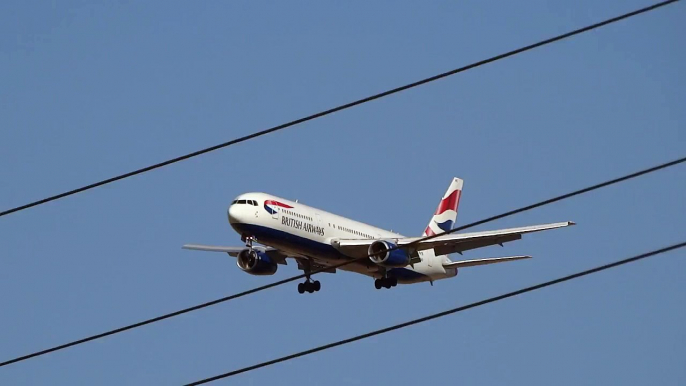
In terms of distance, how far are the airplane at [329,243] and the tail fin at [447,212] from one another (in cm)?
988

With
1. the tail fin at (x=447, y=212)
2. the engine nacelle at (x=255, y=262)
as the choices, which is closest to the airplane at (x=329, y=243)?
the engine nacelle at (x=255, y=262)

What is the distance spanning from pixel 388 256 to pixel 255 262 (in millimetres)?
5836

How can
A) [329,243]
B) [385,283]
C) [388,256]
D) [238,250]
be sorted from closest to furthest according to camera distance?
[388,256] → [329,243] → [385,283] → [238,250]

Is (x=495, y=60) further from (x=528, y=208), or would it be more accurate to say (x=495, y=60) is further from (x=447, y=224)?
(x=447, y=224)

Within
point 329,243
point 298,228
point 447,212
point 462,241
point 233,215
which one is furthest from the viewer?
point 447,212

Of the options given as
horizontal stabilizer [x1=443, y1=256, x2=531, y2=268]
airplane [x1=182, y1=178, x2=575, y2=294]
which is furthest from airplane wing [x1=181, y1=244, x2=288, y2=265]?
horizontal stabilizer [x1=443, y1=256, x2=531, y2=268]

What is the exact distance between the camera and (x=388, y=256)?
54656mm

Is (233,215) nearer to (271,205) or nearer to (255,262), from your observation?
(271,205)

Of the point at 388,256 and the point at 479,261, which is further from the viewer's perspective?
the point at 479,261

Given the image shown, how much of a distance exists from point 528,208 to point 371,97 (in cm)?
261

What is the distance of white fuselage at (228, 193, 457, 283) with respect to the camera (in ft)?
173

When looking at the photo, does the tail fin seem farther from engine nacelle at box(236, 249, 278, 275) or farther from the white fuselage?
engine nacelle at box(236, 249, 278, 275)

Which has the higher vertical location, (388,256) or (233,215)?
(233,215)

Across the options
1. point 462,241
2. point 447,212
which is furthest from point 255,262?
point 447,212
